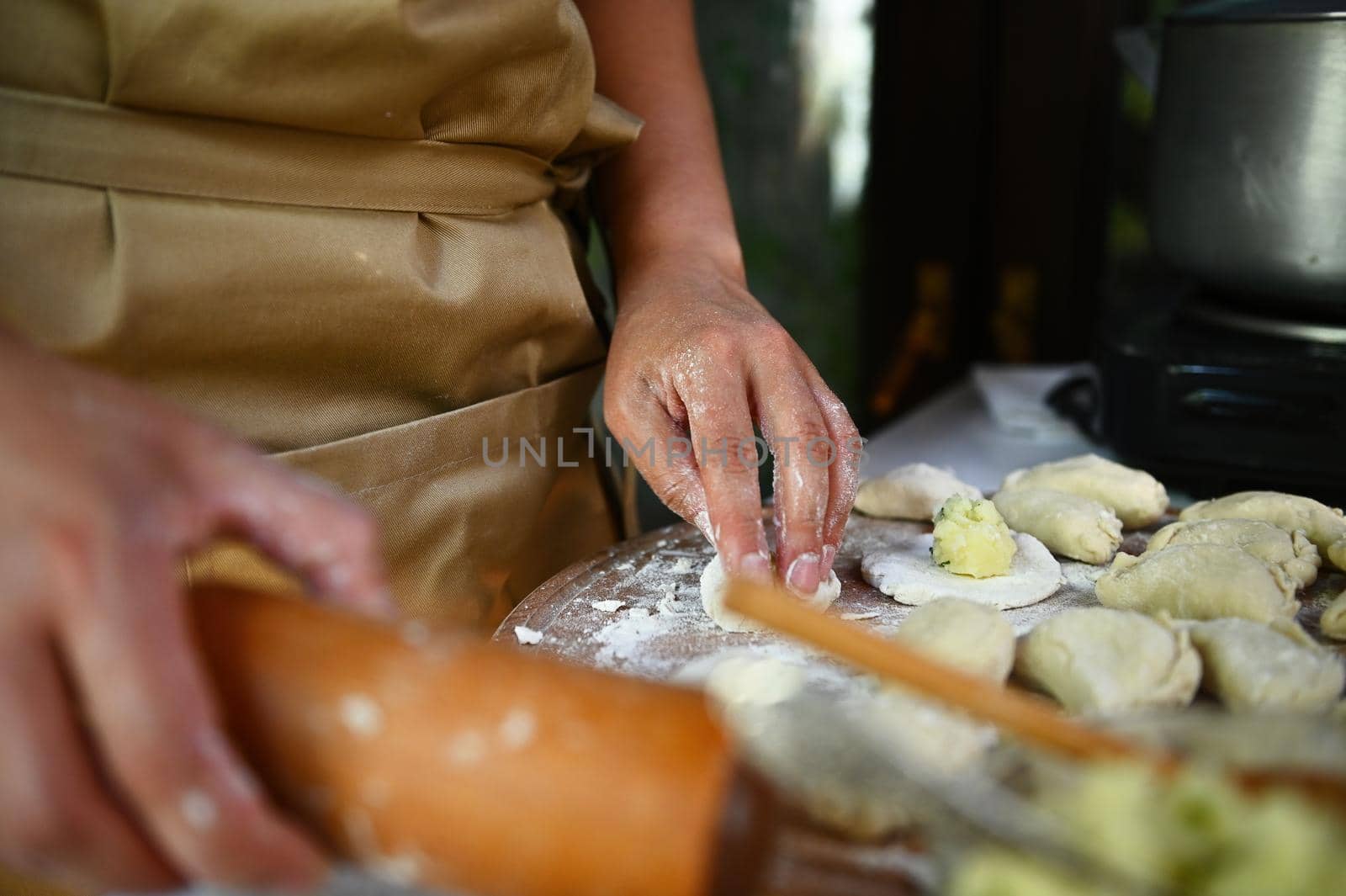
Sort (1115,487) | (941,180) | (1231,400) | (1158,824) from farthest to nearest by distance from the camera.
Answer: (941,180) < (1231,400) < (1115,487) < (1158,824)

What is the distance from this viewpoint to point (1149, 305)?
212cm

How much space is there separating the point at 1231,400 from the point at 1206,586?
64 centimetres

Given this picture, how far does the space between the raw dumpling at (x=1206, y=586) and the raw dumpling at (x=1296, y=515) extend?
18 centimetres

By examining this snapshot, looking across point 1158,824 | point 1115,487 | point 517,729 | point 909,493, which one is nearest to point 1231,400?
point 1115,487

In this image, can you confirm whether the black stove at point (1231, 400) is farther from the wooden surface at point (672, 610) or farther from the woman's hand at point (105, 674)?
the woman's hand at point (105, 674)

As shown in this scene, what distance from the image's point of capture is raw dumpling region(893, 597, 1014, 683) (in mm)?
1063

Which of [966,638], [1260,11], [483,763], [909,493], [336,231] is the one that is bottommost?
[909,493]

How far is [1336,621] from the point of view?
1.21 meters

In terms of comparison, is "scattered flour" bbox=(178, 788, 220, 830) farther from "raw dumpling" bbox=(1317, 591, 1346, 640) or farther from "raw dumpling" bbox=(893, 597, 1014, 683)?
"raw dumpling" bbox=(1317, 591, 1346, 640)

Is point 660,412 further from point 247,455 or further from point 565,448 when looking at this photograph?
point 247,455

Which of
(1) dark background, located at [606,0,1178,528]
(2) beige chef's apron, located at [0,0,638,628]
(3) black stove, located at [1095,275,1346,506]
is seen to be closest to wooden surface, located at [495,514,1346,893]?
(2) beige chef's apron, located at [0,0,638,628]

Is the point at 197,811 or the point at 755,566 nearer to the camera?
the point at 197,811

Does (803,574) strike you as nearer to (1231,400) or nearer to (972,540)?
(972,540)

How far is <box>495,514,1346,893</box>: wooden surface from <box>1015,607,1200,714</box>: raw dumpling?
0.19 meters
